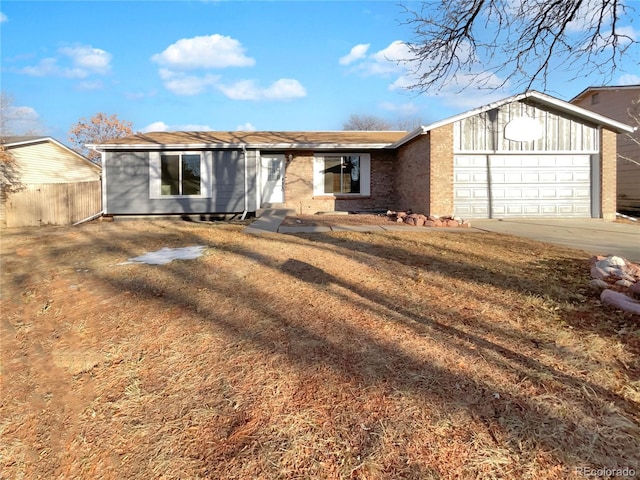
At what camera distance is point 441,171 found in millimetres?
11938

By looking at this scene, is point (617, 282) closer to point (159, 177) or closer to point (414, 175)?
point (414, 175)

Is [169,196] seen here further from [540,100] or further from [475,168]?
[540,100]

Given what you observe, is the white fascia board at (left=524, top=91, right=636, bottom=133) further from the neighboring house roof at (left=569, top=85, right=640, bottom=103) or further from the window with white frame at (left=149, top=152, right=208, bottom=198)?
the window with white frame at (left=149, top=152, right=208, bottom=198)

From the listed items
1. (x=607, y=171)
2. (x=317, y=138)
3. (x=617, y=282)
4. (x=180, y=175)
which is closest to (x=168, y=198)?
(x=180, y=175)

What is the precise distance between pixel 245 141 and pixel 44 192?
7.77 m

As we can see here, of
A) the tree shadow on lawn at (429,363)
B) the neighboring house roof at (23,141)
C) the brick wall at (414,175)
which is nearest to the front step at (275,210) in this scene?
the brick wall at (414,175)

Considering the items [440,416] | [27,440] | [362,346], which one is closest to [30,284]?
[27,440]

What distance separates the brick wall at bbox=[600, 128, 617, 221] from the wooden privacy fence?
1846 cm

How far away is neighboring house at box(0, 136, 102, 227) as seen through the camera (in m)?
14.7

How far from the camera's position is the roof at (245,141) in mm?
13523

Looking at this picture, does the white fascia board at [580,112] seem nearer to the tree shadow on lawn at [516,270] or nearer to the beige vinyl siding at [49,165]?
the tree shadow on lawn at [516,270]

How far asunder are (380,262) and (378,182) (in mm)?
10469

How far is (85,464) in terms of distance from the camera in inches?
82.8

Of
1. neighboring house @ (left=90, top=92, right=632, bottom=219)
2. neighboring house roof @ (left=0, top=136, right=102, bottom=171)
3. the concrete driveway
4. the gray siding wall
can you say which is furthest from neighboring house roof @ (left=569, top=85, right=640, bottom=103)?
neighboring house roof @ (left=0, top=136, right=102, bottom=171)
